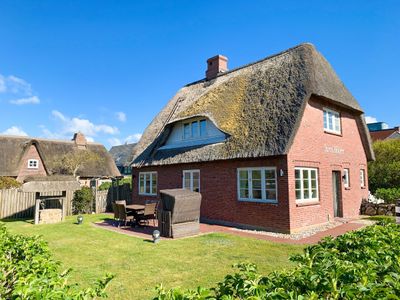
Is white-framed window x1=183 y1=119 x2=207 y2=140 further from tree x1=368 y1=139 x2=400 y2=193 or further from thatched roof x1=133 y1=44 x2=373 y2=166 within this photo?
tree x1=368 y1=139 x2=400 y2=193

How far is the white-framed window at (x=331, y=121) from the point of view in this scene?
1424 cm

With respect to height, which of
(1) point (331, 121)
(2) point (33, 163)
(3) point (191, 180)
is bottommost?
(3) point (191, 180)

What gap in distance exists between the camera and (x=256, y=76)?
1536 centimetres

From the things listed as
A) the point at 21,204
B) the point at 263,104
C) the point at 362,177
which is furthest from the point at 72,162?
the point at 362,177

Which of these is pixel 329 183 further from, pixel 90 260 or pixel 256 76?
pixel 90 260

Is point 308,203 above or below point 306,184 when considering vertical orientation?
below

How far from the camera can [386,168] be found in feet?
70.8

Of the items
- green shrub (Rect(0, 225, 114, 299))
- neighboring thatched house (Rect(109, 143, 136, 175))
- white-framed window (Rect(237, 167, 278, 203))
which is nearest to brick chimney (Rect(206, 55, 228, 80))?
white-framed window (Rect(237, 167, 278, 203))

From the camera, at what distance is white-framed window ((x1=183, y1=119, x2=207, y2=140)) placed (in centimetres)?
1547

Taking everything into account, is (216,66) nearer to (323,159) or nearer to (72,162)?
(323,159)

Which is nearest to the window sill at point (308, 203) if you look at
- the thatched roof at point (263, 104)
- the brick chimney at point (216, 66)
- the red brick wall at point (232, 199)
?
the red brick wall at point (232, 199)

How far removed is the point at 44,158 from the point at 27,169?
185 centimetres

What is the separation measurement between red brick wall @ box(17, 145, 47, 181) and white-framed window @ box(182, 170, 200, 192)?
2007 cm

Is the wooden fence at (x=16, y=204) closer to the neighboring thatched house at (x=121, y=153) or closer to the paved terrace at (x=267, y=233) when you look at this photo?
the paved terrace at (x=267, y=233)
